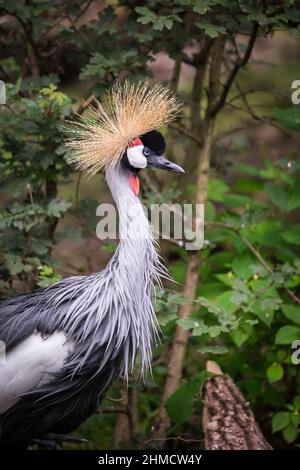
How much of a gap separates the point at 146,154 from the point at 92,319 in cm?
51

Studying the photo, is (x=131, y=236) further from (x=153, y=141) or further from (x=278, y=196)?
(x=278, y=196)

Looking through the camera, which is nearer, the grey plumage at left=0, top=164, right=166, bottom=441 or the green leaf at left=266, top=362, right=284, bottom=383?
the grey plumage at left=0, top=164, right=166, bottom=441

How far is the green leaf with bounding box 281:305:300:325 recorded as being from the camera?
266 centimetres

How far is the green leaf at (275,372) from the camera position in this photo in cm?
277

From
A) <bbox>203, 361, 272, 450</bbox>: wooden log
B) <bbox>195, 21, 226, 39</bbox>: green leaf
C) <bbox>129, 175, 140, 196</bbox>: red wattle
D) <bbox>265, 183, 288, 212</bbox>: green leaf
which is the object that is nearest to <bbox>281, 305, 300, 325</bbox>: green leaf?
<bbox>203, 361, 272, 450</bbox>: wooden log

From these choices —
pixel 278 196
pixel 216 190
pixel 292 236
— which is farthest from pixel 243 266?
pixel 216 190

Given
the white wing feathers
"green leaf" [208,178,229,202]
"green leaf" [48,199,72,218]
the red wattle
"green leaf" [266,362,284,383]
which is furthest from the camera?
"green leaf" [208,178,229,202]

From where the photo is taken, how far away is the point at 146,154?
2344 mm

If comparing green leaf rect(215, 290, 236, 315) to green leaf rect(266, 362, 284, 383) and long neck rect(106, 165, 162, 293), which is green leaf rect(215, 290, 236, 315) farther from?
long neck rect(106, 165, 162, 293)

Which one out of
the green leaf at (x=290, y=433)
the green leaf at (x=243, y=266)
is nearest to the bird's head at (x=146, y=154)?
the green leaf at (x=243, y=266)

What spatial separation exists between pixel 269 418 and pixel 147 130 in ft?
4.46

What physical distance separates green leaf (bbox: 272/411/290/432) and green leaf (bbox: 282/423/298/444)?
0.03 m

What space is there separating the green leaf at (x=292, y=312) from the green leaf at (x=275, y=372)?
214mm

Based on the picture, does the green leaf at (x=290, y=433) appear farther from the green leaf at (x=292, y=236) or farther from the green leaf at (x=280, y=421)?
the green leaf at (x=292, y=236)
